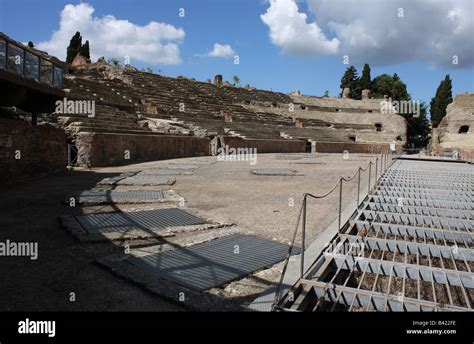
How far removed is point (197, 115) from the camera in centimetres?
3228

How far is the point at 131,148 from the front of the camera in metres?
18.8

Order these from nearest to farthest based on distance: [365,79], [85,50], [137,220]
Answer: [137,220]
[85,50]
[365,79]

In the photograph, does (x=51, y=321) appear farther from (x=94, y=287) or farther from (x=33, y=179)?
(x=33, y=179)

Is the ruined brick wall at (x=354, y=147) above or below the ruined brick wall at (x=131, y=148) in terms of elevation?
above

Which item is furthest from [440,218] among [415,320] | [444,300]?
[415,320]

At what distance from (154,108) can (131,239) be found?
24867 mm

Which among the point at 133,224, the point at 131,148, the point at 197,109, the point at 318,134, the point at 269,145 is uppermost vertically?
the point at 197,109

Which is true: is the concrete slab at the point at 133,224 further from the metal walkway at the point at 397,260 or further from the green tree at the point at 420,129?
the green tree at the point at 420,129

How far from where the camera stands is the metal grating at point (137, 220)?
6.15 metres

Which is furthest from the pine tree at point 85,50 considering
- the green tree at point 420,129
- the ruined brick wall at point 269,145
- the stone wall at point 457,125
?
the green tree at point 420,129

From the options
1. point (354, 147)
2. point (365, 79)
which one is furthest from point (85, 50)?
point (365, 79)

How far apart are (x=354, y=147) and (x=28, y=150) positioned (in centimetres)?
3145

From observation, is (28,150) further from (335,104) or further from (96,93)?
(335,104)

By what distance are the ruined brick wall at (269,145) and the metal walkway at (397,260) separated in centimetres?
1783
